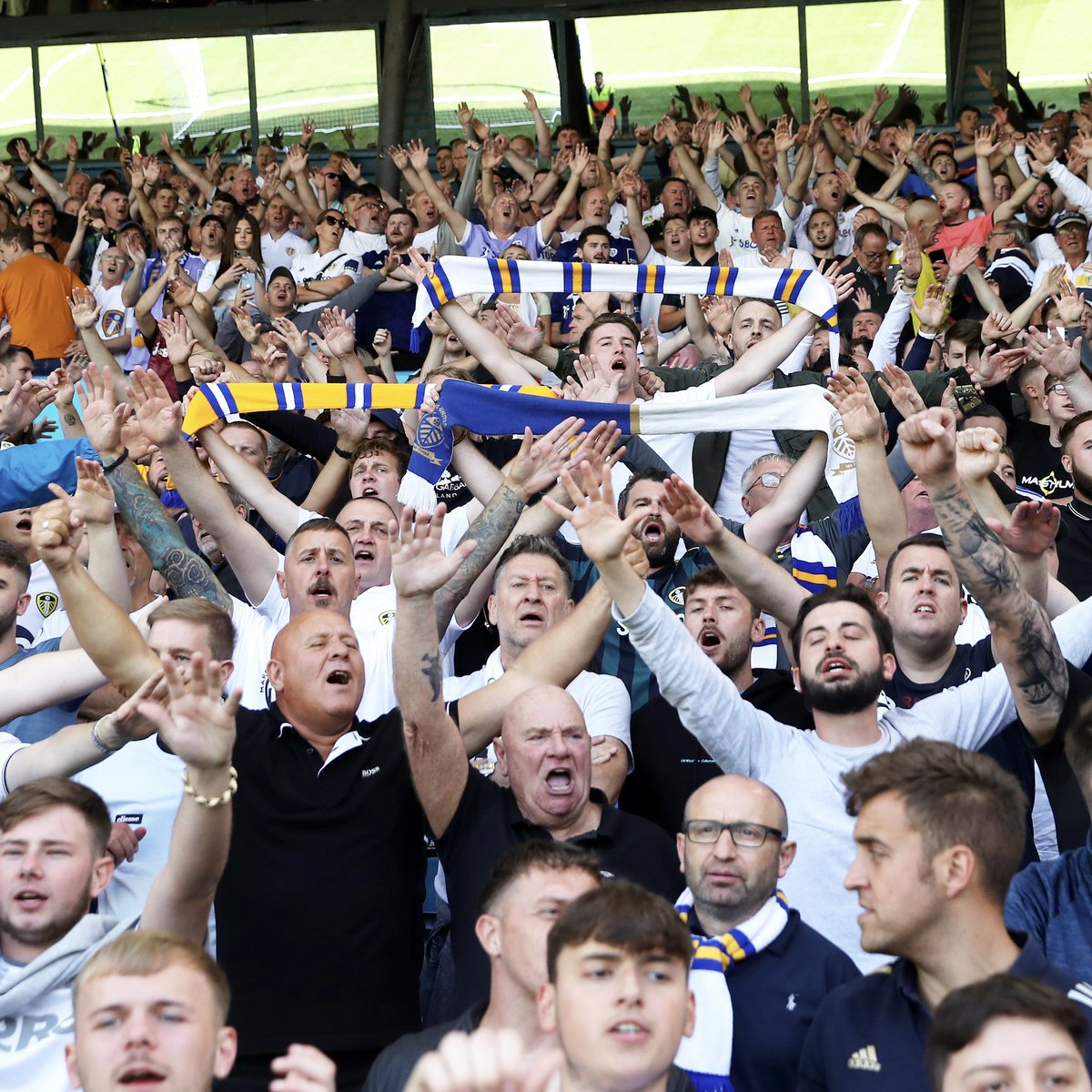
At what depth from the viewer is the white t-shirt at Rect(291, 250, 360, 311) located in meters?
12.1

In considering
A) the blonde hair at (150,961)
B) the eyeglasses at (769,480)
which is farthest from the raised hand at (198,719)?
the eyeglasses at (769,480)

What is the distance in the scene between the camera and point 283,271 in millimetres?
11266

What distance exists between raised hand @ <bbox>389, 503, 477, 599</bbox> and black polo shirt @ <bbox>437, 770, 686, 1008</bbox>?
20.9 inches

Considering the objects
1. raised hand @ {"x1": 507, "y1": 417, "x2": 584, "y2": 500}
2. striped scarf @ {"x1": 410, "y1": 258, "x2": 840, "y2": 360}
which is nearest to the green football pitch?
striped scarf @ {"x1": 410, "y1": 258, "x2": 840, "y2": 360}

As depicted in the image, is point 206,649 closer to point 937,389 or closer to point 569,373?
point 569,373

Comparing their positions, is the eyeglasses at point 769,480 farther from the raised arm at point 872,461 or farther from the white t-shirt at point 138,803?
the white t-shirt at point 138,803

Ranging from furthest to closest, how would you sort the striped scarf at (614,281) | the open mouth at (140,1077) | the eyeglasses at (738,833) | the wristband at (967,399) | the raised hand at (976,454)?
the wristband at (967,399) < the striped scarf at (614,281) < the raised hand at (976,454) < the eyeglasses at (738,833) < the open mouth at (140,1077)

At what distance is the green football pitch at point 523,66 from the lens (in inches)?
642

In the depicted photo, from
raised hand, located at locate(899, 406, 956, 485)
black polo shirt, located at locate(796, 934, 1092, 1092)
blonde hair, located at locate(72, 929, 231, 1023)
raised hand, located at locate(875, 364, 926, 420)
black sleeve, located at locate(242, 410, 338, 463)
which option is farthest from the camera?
black sleeve, located at locate(242, 410, 338, 463)

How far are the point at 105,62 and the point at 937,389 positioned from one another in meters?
12.7

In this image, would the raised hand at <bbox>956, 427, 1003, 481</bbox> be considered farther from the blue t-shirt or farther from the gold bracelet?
the blue t-shirt

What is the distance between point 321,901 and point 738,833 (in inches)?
41.1

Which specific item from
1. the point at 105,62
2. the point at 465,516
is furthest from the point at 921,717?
the point at 105,62

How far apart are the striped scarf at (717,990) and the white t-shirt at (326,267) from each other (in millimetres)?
8489
